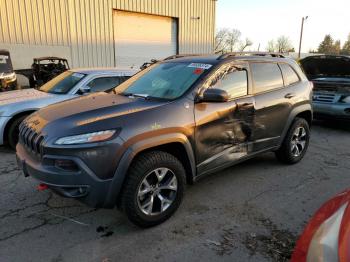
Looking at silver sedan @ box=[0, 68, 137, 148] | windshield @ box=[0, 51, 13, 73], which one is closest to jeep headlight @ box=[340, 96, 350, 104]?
silver sedan @ box=[0, 68, 137, 148]

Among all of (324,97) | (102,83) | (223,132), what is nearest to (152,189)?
(223,132)

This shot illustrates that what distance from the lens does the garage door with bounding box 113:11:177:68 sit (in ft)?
53.3

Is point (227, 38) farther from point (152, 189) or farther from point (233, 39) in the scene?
point (152, 189)

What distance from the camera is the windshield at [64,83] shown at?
246 inches

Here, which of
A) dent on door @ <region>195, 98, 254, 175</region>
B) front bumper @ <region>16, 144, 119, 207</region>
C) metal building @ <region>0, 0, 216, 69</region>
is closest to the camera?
front bumper @ <region>16, 144, 119, 207</region>

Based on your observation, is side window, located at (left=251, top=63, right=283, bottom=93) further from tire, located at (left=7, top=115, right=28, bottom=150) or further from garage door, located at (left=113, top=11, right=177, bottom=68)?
garage door, located at (left=113, top=11, right=177, bottom=68)

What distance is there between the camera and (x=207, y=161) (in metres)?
3.58

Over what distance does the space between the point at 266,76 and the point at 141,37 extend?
1355 centimetres

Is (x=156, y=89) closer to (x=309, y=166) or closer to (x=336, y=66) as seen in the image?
(x=309, y=166)

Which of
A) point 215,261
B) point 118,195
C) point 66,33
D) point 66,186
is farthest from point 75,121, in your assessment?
point 66,33

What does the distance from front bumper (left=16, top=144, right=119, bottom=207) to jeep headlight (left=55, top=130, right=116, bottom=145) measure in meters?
0.13

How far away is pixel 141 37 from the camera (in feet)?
55.5

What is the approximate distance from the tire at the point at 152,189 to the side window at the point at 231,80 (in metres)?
1.05

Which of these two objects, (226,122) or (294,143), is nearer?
(226,122)
